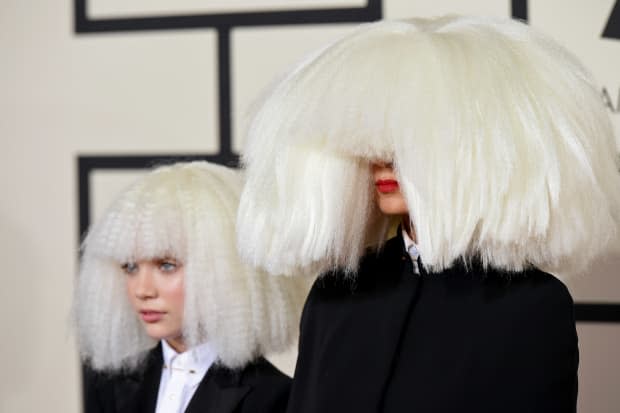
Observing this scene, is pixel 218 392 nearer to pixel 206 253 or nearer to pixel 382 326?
pixel 206 253

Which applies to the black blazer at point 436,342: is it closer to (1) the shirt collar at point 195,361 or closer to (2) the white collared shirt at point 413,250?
(2) the white collared shirt at point 413,250

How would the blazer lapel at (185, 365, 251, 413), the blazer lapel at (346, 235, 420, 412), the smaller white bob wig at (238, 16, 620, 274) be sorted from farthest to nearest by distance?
the blazer lapel at (185, 365, 251, 413) → the blazer lapel at (346, 235, 420, 412) → the smaller white bob wig at (238, 16, 620, 274)

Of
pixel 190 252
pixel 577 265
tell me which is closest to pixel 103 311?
pixel 190 252

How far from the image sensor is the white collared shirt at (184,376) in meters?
1.49

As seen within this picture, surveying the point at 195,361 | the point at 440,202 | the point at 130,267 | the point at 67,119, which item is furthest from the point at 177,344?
the point at 67,119

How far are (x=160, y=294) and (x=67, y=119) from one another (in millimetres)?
870

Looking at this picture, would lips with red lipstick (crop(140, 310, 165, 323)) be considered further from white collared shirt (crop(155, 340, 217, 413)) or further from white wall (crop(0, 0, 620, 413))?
white wall (crop(0, 0, 620, 413))

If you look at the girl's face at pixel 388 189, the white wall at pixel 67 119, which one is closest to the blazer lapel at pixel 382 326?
the girl's face at pixel 388 189

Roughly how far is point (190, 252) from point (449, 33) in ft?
1.94

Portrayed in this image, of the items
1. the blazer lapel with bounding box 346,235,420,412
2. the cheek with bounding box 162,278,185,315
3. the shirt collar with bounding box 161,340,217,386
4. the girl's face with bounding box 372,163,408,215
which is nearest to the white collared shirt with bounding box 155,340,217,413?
the shirt collar with bounding box 161,340,217,386

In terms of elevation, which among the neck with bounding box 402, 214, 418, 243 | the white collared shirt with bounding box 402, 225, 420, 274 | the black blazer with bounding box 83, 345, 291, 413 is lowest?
the black blazer with bounding box 83, 345, 291, 413

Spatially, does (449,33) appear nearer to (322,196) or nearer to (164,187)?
(322,196)

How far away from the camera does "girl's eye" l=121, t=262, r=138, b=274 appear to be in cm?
148

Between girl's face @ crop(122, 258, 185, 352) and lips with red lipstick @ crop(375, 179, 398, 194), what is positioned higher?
lips with red lipstick @ crop(375, 179, 398, 194)
